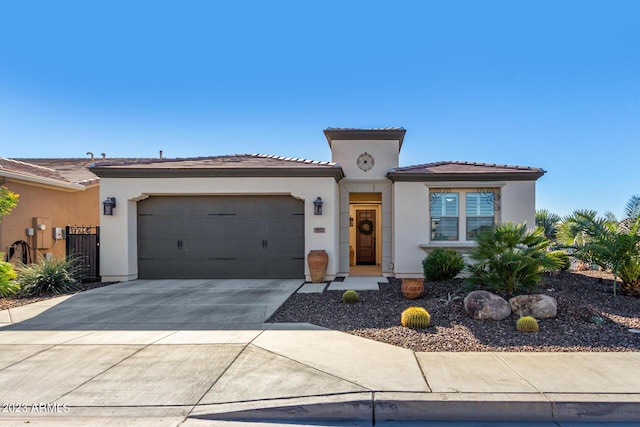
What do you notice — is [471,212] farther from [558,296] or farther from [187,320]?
[187,320]

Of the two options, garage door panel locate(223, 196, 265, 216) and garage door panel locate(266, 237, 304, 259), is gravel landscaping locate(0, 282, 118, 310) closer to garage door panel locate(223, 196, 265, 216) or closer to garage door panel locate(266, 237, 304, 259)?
garage door panel locate(223, 196, 265, 216)

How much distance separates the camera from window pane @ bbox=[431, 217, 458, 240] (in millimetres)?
11297

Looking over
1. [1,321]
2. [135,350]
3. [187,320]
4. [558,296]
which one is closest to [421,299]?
[558,296]

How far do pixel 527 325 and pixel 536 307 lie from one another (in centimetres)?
70

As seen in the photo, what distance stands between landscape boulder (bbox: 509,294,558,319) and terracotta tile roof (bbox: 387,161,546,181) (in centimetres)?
559

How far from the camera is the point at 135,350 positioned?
4914 mm

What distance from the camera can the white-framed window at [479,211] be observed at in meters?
11.2

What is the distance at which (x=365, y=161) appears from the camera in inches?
462

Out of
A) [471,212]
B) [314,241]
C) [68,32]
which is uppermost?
[68,32]

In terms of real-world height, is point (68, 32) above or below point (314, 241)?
above

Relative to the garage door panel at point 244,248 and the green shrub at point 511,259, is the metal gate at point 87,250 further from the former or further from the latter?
the green shrub at point 511,259

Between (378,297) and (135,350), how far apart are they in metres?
5.01

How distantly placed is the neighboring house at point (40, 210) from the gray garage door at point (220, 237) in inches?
144

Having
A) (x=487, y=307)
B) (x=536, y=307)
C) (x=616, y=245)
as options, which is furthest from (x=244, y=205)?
(x=616, y=245)
